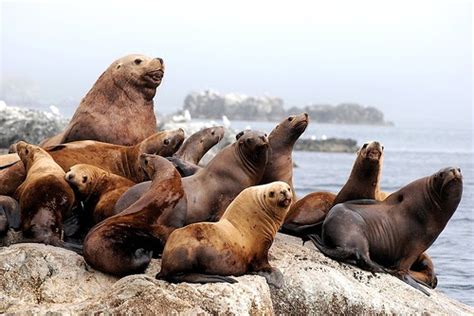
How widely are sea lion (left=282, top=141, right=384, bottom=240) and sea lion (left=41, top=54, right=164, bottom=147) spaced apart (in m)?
1.87

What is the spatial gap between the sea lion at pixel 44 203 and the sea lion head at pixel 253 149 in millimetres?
1397

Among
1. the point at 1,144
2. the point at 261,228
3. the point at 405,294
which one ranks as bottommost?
the point at 1,144

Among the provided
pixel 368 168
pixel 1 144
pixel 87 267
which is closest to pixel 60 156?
pixel 87 267

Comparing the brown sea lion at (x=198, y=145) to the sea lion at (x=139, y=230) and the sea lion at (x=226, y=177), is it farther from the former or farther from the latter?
the sea lion at (x=139, y=230)

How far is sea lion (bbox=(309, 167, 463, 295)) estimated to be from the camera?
8883 mm

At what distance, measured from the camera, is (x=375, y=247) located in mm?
9023

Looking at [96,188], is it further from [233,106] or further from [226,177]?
[233,106]

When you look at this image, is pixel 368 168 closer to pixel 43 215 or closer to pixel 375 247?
pixel 375 247

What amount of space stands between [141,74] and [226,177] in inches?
91.6

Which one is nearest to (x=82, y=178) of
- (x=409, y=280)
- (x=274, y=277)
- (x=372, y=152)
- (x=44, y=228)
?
(x=44, y=228)

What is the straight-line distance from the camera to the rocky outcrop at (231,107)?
12019 cm

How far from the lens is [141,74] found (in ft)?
35.7

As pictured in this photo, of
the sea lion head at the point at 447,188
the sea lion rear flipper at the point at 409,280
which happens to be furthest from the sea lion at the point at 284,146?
the sea lion rear flipper at the point at 409,280

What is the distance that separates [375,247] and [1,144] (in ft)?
56.2
